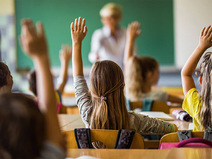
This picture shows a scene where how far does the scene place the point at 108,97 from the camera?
1695mm

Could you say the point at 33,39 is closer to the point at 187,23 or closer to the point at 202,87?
the point at 202,87

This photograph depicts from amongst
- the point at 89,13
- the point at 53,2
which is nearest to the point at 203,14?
the point at 89,13

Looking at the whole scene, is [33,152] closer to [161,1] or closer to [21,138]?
[21,138]

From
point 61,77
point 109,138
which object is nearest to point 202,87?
point 109,138

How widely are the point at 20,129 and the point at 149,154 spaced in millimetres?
573

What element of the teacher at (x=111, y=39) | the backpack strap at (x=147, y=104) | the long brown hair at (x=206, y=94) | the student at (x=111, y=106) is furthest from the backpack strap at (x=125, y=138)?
the teacher at (x=111, y=39)

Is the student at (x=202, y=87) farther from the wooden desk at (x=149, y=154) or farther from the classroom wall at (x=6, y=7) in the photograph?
the classroom wall at (x=6, y=7)

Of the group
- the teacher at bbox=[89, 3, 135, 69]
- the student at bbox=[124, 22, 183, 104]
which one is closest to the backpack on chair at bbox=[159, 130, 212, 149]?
the student at bbox=[124, 22, 183, 104]

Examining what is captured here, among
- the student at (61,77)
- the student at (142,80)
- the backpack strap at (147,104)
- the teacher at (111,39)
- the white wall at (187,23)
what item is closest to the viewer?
the backpack strap at (147,104)

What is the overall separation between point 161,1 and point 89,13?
1.31 meters

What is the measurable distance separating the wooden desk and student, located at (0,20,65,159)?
39 cm

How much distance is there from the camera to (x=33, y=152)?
79cm

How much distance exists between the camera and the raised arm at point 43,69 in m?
0.82

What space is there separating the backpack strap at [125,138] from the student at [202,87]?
449mm
